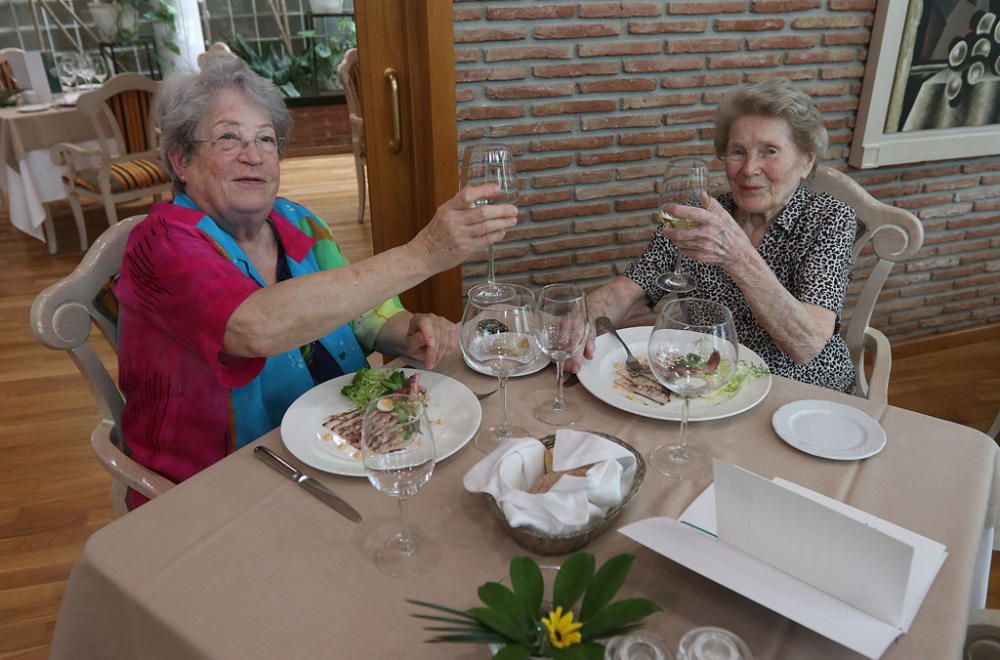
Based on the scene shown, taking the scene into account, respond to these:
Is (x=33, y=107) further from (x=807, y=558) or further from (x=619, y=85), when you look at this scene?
(x=807, y=558)

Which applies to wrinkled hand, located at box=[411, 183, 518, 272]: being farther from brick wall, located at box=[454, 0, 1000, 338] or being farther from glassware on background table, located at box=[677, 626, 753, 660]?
brick wall, located at box=[454, 0, 1000, 338]

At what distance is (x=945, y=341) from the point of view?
356 cm

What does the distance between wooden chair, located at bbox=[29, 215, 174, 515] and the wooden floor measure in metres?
0.94

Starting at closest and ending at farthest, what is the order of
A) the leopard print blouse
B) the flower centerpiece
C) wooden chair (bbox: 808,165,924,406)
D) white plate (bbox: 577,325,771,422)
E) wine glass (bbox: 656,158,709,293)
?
1. the flower centerpiece
2. white plate (bbox: 577,325,771,422)
3. wine glass (bbox: 656,158,709,293)
4. the leopard print blouse
5. wooden chair (bbox: 808,165,924,406)

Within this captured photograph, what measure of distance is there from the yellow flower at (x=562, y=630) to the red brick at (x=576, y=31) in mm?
2131

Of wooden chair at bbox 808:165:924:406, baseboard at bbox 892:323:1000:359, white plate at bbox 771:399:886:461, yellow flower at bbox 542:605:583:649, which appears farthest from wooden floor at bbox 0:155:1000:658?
yellow flower at bbox 542:605:583:649

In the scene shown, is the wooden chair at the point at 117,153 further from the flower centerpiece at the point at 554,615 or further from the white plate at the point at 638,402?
the flower centerpiece at the point at 554,615

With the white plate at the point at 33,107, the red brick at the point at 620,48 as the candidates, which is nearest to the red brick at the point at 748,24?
the red brick at the point at 620,48

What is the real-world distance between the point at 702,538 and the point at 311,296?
0.75 meters

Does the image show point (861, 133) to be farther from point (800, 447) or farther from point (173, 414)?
point (173, 414)

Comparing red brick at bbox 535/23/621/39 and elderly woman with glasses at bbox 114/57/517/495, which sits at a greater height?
red brick at bbox 535/23/621/39

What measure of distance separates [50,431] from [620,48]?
8.98 feet

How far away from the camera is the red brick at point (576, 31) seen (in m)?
2.44

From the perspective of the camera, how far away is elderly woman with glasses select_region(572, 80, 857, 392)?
5.57ft
